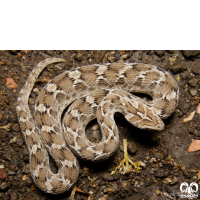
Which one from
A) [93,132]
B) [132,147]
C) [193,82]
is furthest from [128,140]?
[193,82]

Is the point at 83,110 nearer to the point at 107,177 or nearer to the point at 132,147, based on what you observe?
the point at 132,147

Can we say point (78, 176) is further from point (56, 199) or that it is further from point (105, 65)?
point (105, 65)

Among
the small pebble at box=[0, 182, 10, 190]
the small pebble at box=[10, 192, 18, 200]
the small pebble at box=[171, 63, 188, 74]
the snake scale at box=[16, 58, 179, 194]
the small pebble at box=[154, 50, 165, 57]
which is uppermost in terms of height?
the small pebble at box=[154, 50, 165, 57]

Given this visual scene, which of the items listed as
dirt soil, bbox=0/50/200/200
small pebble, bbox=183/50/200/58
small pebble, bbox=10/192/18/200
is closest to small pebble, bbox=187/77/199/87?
dirt soil, bbox=0/50/200/200

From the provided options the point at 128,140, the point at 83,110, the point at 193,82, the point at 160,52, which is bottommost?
the point at 128,140

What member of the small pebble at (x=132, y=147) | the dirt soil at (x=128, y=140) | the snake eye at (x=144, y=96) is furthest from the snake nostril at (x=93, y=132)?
the snake eye at (x=144, y=96)

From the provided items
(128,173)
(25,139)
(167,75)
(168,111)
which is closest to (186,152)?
(168,111)

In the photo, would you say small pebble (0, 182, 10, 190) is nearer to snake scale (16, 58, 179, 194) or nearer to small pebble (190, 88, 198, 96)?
snake scale (16, 58, 179, 194)
